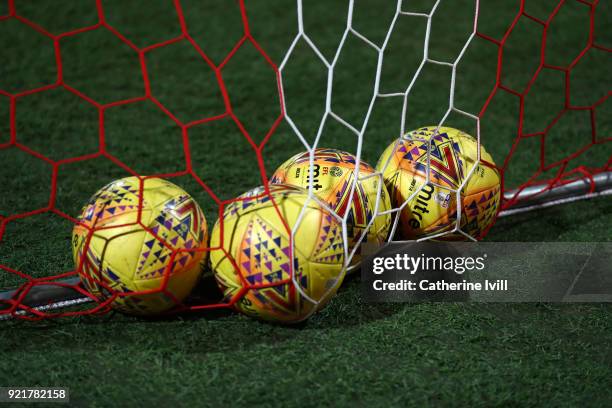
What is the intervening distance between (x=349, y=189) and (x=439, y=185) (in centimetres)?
37

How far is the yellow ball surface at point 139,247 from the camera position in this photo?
2.29 meters

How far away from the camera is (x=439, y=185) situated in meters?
2.64

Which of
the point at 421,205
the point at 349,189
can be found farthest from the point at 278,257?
the point at 421,205

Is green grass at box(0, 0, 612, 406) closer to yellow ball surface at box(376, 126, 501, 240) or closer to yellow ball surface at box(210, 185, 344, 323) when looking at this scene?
yellow ball surface at box(210, 185, 344, 323)

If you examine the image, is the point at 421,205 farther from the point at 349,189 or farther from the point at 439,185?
the point at 349,189

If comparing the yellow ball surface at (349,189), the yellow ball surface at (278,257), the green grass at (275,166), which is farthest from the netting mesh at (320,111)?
the yellow ball surface at (278,257)

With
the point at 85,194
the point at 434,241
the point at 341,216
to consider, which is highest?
the point at 341,216


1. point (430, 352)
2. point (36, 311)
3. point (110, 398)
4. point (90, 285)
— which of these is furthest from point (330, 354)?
point (36, 311)

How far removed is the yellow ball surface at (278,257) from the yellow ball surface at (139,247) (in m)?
0.10

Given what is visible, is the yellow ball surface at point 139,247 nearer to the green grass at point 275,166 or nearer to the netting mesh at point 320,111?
the green grass at point 275,166

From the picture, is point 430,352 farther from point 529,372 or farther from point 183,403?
point 183,403

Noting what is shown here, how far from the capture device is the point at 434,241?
8.93 feet

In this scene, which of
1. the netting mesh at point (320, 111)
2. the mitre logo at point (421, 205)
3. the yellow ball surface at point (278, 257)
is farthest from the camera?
the netting mesh at point (320, 111)

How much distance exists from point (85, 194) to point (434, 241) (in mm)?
1662
